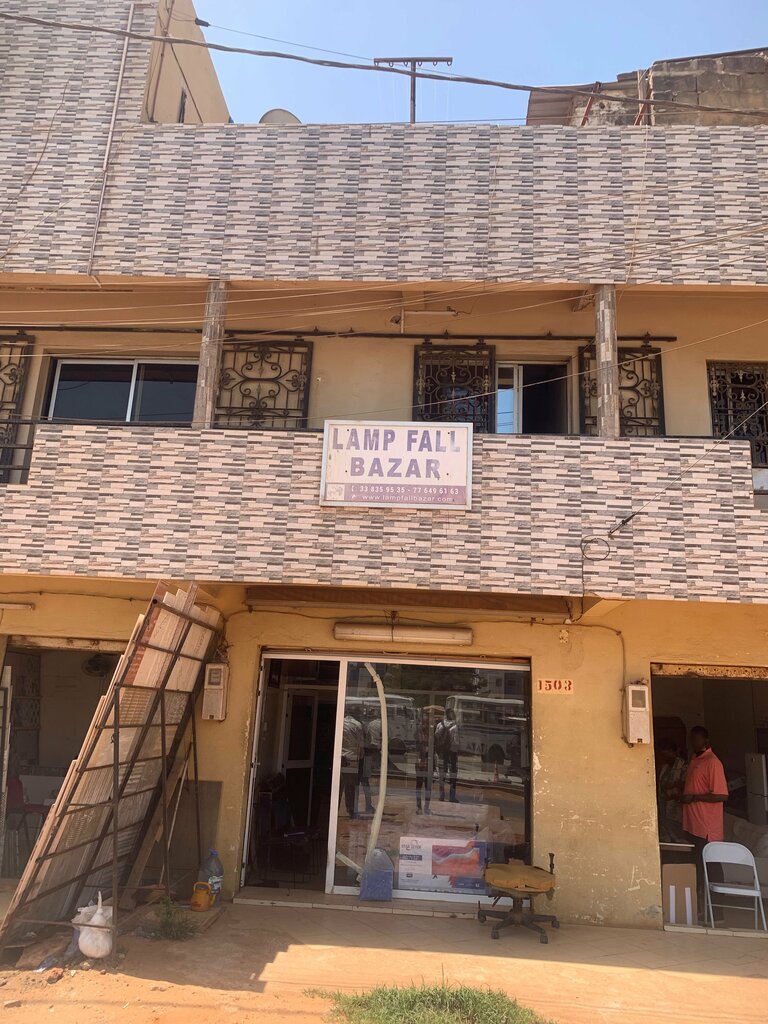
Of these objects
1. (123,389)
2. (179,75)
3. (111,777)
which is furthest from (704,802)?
(179,75)

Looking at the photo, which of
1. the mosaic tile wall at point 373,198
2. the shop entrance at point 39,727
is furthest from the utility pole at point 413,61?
the shop entrance at point 39,727

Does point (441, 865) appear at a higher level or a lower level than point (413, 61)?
lower

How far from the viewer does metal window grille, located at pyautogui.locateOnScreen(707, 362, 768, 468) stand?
8102 millimetres

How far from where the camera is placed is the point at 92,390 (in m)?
8.71

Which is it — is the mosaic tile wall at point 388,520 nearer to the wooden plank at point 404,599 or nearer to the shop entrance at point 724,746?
the wooden plank at point 404,599

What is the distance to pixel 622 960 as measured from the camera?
6141mm

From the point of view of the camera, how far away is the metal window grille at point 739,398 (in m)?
8.10

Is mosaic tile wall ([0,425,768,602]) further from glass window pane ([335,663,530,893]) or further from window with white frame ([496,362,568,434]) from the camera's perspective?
glass window pane ([335,663,530,893])

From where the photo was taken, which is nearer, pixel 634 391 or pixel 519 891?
pixel 519 891

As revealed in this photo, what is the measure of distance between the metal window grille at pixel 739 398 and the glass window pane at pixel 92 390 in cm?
649

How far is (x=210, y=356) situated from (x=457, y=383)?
2.71 meters

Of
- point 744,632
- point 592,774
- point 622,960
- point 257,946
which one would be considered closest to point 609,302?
point 744,632

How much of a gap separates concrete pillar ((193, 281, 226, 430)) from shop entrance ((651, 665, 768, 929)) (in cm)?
511

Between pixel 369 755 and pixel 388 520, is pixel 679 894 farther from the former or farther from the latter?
pixel 388 520
